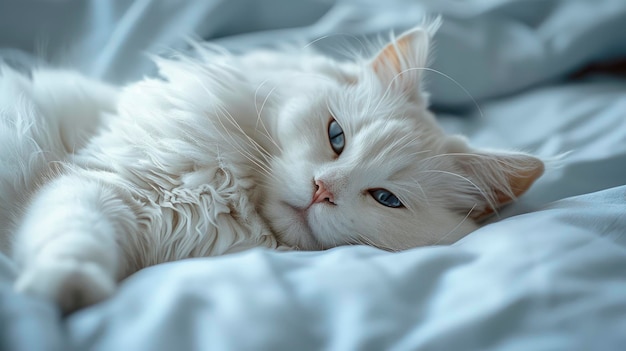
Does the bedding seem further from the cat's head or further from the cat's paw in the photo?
the cat's head

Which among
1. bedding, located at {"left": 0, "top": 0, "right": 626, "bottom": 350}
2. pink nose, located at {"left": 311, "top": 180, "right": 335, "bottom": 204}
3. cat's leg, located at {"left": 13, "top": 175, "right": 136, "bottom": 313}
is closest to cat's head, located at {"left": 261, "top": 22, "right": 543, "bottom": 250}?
pink nose, located at {"left": 311, "top": 180, "right": 335, "bottom": 204}

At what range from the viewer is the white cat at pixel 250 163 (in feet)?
3.53

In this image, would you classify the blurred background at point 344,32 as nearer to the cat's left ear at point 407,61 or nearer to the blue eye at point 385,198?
the cat's left ear at point 407,61

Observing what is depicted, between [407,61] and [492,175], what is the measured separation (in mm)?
347

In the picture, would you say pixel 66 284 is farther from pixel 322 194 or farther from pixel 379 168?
pixel 379 168

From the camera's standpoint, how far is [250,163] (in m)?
1.20

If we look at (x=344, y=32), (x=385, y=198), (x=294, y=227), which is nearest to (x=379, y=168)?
(x=385, y=198)

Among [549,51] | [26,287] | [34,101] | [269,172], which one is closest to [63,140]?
[34,101]

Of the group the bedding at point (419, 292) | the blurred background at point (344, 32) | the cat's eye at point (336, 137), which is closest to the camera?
the bedding at point (419, 292)

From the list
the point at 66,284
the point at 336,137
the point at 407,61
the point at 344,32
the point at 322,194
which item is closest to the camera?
the point at 66,284

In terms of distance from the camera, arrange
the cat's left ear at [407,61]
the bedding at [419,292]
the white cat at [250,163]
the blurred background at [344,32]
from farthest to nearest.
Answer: the blurred background at [344,32]
the cat's left ear at [407,61]
the white cat at [250,163]
the bedding at [419,292]

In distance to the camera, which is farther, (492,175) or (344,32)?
(344,32)

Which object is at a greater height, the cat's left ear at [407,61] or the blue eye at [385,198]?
the cat's left ear at [407,61]

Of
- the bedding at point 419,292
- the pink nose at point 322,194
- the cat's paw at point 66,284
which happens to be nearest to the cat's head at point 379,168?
the pink nose at point 322,194
